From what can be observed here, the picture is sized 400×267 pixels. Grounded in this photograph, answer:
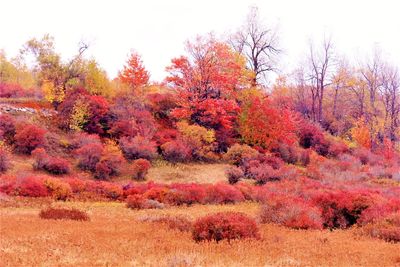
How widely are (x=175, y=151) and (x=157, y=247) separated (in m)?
27.0

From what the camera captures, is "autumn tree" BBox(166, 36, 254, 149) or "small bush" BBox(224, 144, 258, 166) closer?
"small bush" BBox(224, 144, 258, 166)

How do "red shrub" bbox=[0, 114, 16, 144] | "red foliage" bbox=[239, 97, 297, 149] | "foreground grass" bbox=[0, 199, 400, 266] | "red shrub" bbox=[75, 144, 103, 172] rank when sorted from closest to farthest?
"foreground grass" bbox=[0, 199, 400, 266] < "red shrub" bbox=[75, 144, 103, 172] < "red shrub" bbox=[0, 114, 16, 144] < "red foliage" bbox=[239, 97, 297, 149]

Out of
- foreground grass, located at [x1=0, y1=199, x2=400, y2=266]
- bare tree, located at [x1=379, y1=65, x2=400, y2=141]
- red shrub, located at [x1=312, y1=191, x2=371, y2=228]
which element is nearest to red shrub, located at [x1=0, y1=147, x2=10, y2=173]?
foreground grass, located at [x1=0, y1=199, x2=400, y2=266]

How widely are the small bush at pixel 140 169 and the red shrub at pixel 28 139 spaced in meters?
7.33

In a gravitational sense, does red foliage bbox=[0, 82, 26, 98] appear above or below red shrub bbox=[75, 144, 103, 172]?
above

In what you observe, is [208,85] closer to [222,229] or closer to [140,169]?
[140,169]

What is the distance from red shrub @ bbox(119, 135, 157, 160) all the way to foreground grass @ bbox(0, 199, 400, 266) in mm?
21157

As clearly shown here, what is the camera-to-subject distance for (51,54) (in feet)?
151

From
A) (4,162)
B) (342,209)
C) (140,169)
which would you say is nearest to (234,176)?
(140,169)

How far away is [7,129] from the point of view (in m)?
34.0

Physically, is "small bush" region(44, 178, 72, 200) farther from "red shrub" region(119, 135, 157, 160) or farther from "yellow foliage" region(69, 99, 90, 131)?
"yellow foliage" region(69, 99, 90, 131)

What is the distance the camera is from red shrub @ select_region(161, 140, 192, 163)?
3672 cm

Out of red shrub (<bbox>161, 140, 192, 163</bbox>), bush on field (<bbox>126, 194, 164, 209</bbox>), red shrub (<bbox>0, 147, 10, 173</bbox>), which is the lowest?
bush on field (<bbox>126, 194, 164, 209</bbox>)

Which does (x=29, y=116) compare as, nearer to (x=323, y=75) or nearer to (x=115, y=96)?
(x=115, y=96)
